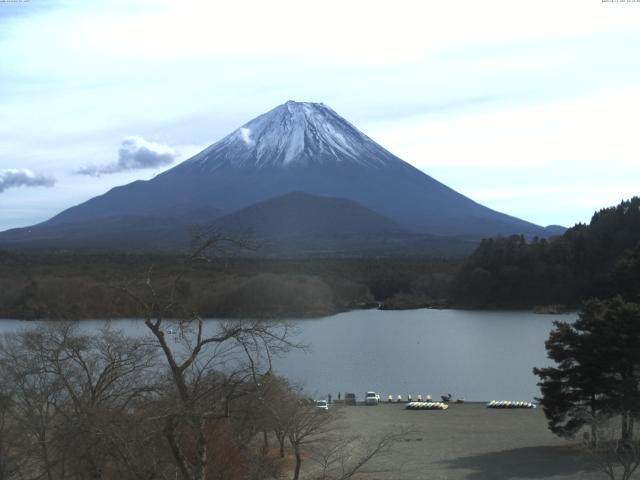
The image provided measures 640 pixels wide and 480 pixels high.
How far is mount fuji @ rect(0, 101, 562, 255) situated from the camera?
91938 millimetres

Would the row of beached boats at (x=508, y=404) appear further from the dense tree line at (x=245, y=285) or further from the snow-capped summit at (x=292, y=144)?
the snow-capped summit at (x=292, y=144)

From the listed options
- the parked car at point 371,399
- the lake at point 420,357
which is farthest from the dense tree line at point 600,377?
the parked car at point 371,399

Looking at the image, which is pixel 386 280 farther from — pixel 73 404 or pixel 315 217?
pixel 73 404

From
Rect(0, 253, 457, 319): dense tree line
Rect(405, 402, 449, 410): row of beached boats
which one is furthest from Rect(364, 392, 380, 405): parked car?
Rect(0, 253, 457, 319): dense tree line

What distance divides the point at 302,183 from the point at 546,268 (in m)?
55.2

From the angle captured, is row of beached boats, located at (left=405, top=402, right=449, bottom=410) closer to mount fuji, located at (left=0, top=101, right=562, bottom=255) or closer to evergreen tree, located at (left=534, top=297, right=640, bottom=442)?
evergreen tree, located at (left=534, top=297, right=640, bottom=442)

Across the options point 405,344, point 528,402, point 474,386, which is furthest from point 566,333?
point 405,344

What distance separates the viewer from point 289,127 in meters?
103

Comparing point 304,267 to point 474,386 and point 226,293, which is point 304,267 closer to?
point 226,293

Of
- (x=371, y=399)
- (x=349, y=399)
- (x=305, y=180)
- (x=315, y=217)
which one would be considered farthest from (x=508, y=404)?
(x=305, y=180)

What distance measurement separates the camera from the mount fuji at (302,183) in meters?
91.9

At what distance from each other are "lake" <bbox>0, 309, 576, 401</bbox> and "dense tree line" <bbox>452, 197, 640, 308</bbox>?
23.4 feet

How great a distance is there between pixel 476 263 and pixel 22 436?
133 feet

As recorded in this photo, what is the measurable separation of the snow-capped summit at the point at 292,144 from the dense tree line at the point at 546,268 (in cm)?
5630
